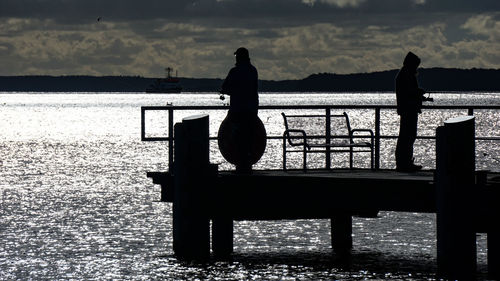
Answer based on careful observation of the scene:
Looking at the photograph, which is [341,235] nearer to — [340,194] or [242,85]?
[340,194]

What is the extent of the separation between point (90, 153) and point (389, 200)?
61.9m

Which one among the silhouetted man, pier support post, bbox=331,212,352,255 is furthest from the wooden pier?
pier support post, bbox=331,212,352,255

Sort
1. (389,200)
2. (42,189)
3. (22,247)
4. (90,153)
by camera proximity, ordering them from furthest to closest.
A: (90,153) → (42,189) → (22,247) → (389,200)

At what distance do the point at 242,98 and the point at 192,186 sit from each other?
1550 mm

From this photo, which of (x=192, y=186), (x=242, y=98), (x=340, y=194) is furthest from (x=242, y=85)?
(x=340, y=194)

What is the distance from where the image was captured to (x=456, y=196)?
1254 centimetres

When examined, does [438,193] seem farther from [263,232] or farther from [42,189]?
[42,189]

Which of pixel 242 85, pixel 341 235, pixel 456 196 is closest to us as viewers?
pixel 456 196

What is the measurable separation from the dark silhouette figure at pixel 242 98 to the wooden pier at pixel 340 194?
56 centimetres

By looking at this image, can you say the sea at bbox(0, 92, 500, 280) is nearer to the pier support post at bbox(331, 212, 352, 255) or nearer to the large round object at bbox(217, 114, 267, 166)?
the pier support post at bbox(331, 212, 352, 255)

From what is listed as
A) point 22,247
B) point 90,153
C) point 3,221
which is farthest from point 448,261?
point 90,153

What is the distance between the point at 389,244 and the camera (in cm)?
2192

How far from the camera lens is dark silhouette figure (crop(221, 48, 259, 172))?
15070 millimetres

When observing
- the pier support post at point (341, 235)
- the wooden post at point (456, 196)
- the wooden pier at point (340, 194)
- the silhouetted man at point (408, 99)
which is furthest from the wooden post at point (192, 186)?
Result: the pier support post at point (341, 235)
